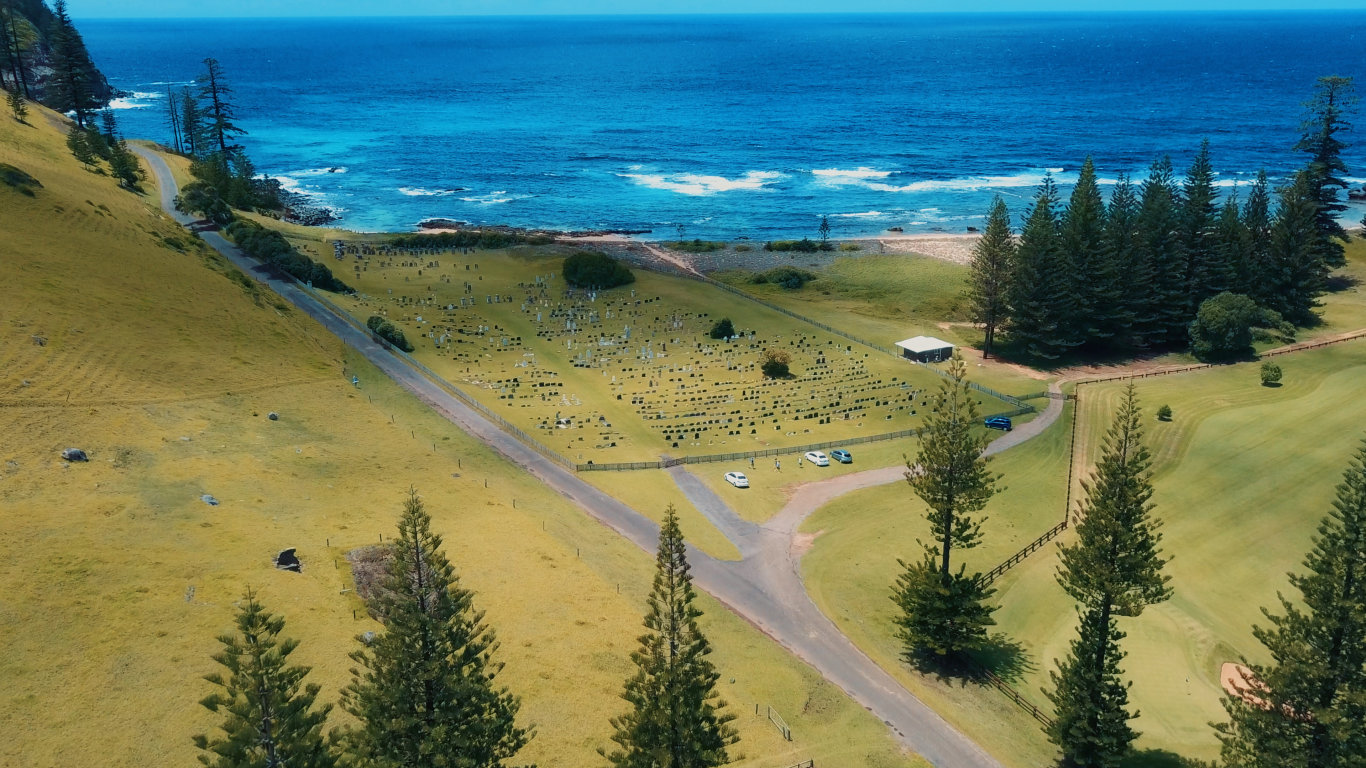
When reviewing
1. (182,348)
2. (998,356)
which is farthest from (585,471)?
(998,356)

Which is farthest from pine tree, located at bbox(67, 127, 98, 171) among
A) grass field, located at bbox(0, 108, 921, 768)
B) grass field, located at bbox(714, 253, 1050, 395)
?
grass field, located at bbox(714, 253, 1050, 395)

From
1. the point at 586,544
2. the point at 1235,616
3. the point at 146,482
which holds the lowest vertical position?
the point at 1235,616

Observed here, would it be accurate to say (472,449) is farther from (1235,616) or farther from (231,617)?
(1235,616)

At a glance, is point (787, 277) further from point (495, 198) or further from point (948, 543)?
point (948, 543)

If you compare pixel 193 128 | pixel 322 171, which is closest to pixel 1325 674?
pixel 193 128

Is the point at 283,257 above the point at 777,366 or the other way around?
above

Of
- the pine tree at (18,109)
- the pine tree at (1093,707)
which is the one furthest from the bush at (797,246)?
the pine tree at (1093,707)

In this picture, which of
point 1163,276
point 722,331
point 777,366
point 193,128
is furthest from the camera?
point 193,128
